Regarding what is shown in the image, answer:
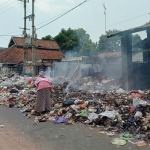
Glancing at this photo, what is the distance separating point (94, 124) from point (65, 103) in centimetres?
190

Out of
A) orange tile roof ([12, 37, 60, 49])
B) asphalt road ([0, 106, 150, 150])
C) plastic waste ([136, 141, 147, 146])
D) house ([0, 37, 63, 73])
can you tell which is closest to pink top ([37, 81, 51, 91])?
asphalt road ([0, 106, 150, 150])

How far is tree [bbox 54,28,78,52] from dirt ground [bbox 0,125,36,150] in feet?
92.7

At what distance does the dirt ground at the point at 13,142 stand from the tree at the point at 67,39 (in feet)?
92.7

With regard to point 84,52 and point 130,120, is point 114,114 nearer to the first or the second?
point 130,120

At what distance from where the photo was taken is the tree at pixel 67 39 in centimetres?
3253

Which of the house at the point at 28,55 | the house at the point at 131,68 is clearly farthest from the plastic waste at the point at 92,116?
the house at the point at 28,55

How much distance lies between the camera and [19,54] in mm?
23609

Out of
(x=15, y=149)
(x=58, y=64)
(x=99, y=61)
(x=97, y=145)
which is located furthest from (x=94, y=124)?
(x=58, y=64)

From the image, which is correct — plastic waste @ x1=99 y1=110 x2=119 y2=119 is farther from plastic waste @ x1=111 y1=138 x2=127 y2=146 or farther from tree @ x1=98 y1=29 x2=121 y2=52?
tree @ x1=98 y1=29 x2=121 y2=52

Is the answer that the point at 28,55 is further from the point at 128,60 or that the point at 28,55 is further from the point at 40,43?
the point at 128,60

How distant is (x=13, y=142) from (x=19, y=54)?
20418mm

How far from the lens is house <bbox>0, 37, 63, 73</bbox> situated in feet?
68.6

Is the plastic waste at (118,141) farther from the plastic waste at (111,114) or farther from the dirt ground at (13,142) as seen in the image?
the dirt ground at (13,142)

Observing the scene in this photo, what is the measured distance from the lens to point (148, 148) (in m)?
3.74
